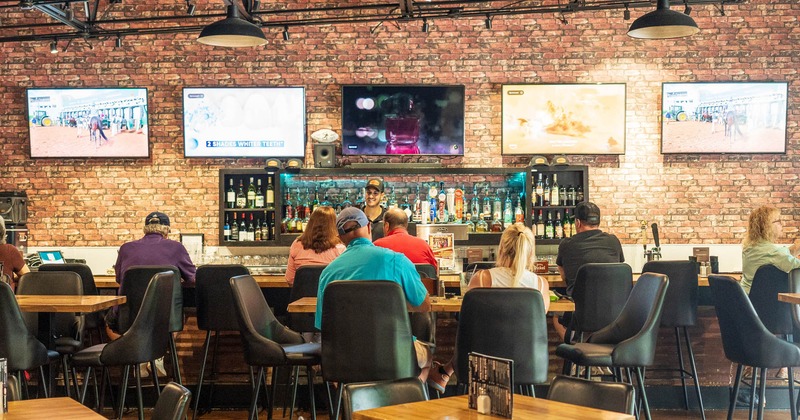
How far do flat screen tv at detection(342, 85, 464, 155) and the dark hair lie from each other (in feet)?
11.5

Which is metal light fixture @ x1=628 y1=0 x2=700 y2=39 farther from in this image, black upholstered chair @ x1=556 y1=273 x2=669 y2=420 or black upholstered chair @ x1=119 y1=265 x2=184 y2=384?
black upholstered chair @ x1=119 y1=265 x2=184 y2=384

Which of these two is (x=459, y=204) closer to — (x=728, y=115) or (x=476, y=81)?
(x=476, y=81)

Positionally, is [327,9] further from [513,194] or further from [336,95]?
[513,194]

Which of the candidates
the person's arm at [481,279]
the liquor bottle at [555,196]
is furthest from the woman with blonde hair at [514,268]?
the liquor bottle at [555,196]

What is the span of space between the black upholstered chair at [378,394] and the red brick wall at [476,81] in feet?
22.1

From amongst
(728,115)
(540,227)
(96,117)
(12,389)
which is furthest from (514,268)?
(96,117)

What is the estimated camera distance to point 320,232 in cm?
611

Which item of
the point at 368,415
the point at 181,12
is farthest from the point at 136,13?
the point at 368,415

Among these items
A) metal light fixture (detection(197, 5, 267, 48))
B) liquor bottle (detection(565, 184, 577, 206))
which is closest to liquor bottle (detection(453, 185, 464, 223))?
liquor bottle (detection(565, 184, 577, 206))

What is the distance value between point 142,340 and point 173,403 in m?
2.84

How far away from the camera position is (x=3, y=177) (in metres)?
9.86

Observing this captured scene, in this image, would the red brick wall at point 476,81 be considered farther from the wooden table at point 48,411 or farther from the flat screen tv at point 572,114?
the wooden table at point 48,411

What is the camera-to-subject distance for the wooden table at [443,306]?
466 cm

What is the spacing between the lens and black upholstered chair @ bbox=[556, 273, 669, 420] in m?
5.01
